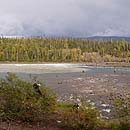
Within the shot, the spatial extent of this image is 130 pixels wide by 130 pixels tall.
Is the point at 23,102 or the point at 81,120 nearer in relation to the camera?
the point at 81,120

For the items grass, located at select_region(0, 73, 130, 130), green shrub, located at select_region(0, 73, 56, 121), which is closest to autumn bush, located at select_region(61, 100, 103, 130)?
grass, located at select_region(0, 73, 130, 130)

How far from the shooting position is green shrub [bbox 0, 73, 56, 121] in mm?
14094

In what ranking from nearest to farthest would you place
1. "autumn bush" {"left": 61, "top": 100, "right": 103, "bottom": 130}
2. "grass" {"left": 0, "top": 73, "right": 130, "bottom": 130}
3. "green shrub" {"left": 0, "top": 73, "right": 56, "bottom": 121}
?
1. "autumn bush" {"left": 61, "top": 100, "right": 103, "bottom": 130}
2. "grass" {"left": 0, "top": 73, "right": 130, "bottom": 130}
3. "green shrub" {"left": 0, "top": 73, "right": 56, "bottom": 121}

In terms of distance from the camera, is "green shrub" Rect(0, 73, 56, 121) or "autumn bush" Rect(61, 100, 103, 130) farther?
"green shrub" Rect(0, 73, 56, 121)

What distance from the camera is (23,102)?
13844 mm

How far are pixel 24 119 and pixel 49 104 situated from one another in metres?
1.23

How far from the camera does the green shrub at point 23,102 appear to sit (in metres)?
14.1

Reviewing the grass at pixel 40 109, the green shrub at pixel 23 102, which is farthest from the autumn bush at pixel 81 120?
the green shrub at pixel 23 102

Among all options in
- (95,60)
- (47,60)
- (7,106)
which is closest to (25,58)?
(47,60)

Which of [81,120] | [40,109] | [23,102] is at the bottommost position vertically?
[81,120]

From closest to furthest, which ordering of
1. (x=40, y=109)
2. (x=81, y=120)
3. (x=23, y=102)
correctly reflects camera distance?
(x=81, y=120)
(x=23, y=102)
(x=40, y=109)

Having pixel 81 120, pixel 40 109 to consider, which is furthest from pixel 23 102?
pixel 81 120

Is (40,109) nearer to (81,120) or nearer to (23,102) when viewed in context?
(23,102)

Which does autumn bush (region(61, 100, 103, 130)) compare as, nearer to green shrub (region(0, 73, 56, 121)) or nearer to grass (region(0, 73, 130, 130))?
grass (region(0, 73, 130, 130))
